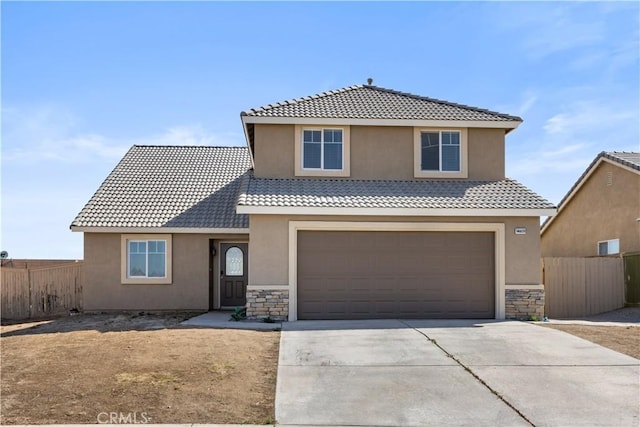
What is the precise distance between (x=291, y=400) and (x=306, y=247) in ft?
24.3

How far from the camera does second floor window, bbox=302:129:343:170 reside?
1745cm

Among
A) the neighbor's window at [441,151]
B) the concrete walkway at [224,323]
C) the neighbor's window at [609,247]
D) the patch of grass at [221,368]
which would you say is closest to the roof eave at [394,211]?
the neighbor's window at [441,151]

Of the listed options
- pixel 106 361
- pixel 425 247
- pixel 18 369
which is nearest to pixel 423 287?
pixel 425 247

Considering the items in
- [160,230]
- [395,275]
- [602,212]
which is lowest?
[395,275]

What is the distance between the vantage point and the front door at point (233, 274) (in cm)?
1900

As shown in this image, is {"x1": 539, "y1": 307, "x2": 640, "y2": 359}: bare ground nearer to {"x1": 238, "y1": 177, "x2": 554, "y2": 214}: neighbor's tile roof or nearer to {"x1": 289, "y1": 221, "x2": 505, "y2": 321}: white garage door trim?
{"x1": 289, "y1": 221, "x2": 505, "y2": 321}: white garage door trim

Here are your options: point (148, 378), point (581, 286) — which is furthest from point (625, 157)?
point (148, 378)

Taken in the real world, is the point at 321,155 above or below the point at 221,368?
above

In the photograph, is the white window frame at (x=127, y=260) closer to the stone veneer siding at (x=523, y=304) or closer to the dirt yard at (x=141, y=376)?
the dirt yard at (x=141, y=376)

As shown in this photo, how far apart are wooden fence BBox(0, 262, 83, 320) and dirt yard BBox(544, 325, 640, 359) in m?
13.7

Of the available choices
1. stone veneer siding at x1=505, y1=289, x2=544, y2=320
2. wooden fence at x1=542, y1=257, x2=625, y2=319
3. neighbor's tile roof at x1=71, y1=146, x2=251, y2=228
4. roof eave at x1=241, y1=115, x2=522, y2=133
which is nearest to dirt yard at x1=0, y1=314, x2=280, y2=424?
neighbor's tile roof at x1=71, y1=146, x2=251, y2=228

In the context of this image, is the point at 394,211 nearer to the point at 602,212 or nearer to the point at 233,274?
the point at 233,274

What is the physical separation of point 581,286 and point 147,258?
12.8 meters
